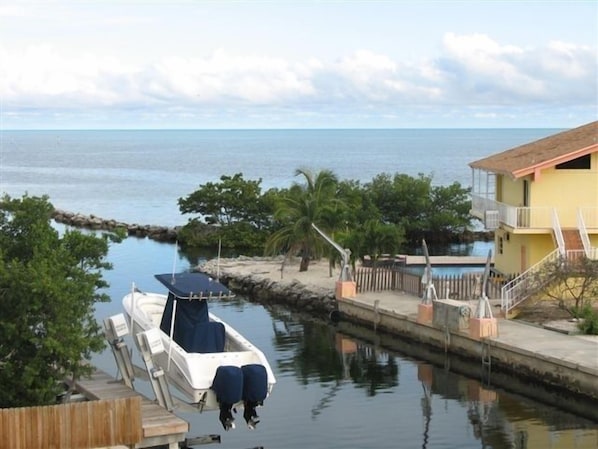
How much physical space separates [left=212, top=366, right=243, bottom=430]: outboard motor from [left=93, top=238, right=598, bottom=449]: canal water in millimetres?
994

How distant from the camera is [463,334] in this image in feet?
109

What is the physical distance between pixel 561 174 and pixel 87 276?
21.4 meters

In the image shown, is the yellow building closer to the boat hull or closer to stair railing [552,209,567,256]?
stair railing [552,209,567,256]

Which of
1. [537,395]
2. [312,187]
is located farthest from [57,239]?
[312,187]

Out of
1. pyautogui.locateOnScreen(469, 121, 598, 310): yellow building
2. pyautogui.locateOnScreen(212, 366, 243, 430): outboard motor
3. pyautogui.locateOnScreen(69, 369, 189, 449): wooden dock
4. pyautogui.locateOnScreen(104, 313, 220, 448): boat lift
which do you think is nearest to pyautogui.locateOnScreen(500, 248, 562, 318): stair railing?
pyautogui.locateOnScreen(469, 121, 598, 310): yellow building

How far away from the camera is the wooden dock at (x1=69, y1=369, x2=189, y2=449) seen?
71.4ft

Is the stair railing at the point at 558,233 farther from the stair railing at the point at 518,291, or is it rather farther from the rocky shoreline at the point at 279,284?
the rocky shoreline at the point at 279,284

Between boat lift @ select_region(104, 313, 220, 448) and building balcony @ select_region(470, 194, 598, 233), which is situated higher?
building balcony @ select_region(470, 194, 598, 233)

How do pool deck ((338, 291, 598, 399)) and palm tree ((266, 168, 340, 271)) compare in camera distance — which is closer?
pool deck ((338, 291, 598, 399))

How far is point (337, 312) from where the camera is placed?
135 ft

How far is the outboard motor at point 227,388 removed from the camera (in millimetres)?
22859

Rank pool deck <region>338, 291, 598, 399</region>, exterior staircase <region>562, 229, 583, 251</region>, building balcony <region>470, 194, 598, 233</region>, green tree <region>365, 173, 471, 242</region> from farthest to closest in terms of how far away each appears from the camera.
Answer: green tree <region>365, 173, 471, 242</region>
building balcony <region>470, 194, 598, 233</region>
exterior staircase <region>562, 229, 583, 251</region>
pool deck <region>338, 291, 598, 399</region>

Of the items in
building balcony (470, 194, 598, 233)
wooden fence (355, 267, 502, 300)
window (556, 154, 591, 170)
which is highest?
window (556, 154, 591, 170)

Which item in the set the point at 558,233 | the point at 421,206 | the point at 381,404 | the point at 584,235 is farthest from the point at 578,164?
the point at 421,206
